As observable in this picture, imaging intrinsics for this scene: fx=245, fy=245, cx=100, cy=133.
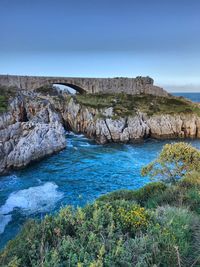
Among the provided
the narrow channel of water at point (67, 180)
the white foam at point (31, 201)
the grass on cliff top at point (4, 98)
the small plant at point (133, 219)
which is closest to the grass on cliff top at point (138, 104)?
the narrow channel of water at point (67, 180)

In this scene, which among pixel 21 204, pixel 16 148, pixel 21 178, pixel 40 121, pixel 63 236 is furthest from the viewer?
pixel 40 121

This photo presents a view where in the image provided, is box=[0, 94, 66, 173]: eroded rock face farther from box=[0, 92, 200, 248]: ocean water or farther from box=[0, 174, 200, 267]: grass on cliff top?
box=[0, 174, 200, 267]: grass on cliff top

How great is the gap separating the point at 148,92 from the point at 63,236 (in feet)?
218

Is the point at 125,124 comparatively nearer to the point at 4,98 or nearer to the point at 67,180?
the point at 4,98

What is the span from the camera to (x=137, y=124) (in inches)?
1828

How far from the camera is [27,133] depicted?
31547mm

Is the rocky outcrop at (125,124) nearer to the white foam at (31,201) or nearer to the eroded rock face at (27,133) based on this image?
the eroded rock face at (27,133)

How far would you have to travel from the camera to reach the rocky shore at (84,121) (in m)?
30.3

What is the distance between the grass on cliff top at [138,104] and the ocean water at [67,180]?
45.1ft

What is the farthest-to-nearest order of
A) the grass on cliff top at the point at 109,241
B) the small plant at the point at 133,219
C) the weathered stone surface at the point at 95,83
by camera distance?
1. the weathered stone surface at the point at 95,83
2. the small plant at the point at 133,219
3. the grass on cliff top at the point at 109,241

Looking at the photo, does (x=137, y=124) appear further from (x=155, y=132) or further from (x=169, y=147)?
(x=169, y=147)

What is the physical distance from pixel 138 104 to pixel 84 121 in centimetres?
1436

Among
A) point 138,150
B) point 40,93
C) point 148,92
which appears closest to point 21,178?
point 138,150

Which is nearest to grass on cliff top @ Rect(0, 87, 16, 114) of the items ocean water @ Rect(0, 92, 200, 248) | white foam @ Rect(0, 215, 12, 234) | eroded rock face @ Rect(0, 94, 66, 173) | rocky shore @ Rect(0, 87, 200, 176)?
rocky shore @ Rect(0, 87, 200, 176)
